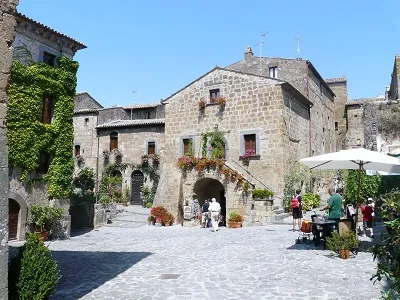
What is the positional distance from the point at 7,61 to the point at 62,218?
12.9 meters

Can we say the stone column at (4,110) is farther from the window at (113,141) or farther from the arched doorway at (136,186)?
the window at (113,141)

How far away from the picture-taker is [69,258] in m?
10.8

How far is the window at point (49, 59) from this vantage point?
16.2m

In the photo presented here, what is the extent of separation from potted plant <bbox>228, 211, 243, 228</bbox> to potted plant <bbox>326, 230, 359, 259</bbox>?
8870 mm

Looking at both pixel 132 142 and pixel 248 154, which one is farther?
pixel 132 142

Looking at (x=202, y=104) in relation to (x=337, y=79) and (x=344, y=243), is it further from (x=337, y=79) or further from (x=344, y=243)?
(x=337, y=79)

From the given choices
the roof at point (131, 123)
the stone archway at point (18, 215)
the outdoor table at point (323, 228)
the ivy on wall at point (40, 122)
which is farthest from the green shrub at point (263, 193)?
the roof at point (131, 123)

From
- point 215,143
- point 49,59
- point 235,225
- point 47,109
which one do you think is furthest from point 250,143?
point 49,59

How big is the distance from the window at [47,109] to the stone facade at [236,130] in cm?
833

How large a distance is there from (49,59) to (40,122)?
120 inches

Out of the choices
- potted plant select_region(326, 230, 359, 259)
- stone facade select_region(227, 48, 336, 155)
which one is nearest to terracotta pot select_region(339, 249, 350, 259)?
potted plant select_region(326, 230, 359, 259)

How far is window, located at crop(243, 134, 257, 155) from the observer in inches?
841

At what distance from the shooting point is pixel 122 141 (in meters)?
30.6

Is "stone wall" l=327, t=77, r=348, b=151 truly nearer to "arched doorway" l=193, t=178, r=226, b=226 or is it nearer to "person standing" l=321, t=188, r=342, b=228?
"arched doorway" l=193, t=178, r=226, b=226
